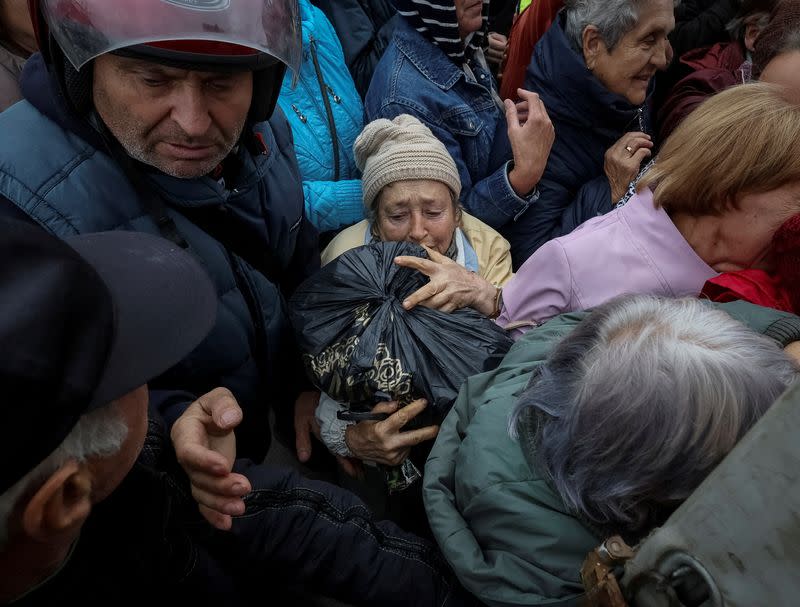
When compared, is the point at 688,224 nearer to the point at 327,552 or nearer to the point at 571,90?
the point at 571,90

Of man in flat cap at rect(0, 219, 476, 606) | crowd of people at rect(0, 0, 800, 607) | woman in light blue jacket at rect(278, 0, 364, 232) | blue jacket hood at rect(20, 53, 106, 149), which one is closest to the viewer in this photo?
man in flat cap at rect(0, 219, 476, 606)

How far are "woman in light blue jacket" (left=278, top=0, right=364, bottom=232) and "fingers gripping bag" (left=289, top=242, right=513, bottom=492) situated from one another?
27.6 inches

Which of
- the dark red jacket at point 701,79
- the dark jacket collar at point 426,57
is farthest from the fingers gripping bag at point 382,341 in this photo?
the dark red jacket at point 701,79

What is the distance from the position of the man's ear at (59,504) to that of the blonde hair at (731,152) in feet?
5.26

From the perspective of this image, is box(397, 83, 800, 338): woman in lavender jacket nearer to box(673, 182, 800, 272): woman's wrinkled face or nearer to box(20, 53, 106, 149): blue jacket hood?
box(673, 182, 800, 272): woman's wrinkled face

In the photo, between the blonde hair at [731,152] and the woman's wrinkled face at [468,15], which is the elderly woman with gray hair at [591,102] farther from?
the blonde hair at [731,152]

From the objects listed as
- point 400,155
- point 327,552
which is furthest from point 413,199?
point 327,552

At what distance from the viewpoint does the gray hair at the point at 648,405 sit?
3.51 feet

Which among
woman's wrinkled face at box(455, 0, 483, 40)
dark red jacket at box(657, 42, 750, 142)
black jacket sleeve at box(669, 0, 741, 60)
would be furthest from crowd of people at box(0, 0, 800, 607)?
black jacket sleeve at box(669, 0, 741, 60)

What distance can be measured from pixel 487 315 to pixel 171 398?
106 centimetres

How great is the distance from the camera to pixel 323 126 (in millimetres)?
2602

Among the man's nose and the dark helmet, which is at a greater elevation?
the dark helmet

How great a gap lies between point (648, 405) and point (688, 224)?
0.95 meters

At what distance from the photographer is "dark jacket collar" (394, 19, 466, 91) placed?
8.79ft
